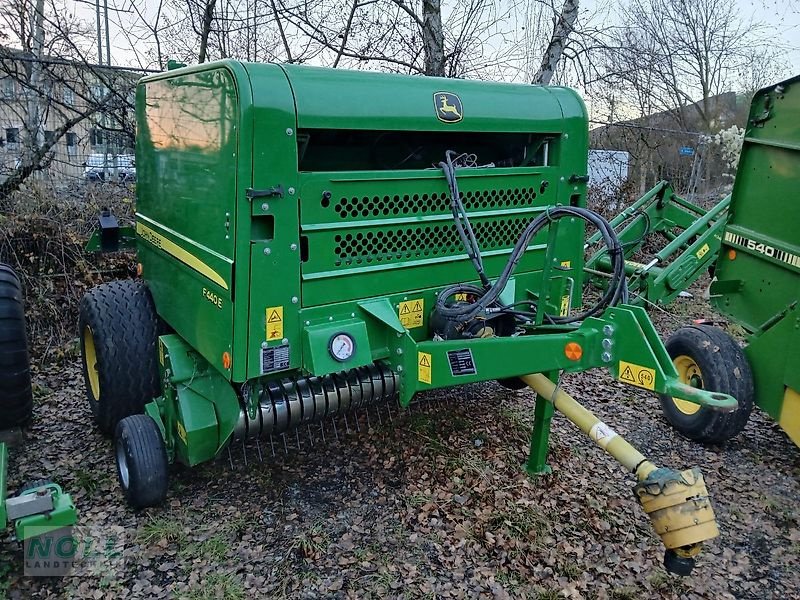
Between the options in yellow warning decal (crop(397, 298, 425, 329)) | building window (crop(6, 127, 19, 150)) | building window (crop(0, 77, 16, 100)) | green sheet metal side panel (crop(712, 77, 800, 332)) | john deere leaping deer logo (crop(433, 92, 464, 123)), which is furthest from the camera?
building window (crop(6, 127, 19, 150))

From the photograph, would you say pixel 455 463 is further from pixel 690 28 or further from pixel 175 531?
pixel 690 28

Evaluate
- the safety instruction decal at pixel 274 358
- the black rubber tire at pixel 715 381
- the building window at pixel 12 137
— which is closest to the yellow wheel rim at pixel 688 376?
the black rubber tire at pixel 715 381

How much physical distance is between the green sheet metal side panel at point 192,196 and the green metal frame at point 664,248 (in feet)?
11.3

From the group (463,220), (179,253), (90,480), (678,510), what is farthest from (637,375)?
(90,480)

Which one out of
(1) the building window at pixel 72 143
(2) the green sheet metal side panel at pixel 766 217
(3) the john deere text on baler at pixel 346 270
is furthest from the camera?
(1) the building window at pixel 72 143

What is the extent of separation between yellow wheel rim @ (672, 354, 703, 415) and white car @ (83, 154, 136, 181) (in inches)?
202

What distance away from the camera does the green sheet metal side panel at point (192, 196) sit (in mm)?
2701

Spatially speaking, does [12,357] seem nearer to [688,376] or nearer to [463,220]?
[463,220]

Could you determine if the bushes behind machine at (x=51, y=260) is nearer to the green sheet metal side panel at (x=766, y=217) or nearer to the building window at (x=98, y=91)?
the building window at (x=98, y=91)

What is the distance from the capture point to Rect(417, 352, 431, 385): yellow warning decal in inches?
110

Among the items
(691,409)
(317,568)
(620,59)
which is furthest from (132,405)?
(620,59)

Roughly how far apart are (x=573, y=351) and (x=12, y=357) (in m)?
2.94

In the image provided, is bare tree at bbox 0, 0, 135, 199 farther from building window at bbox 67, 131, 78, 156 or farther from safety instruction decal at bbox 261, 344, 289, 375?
safety instruction decal at bbox 261, 344, 289, 375

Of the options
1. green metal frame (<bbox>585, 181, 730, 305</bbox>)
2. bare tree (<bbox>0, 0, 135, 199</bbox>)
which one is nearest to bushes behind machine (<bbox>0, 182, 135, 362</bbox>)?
bare tree (<bbox>0, 0, 135, 199</bbox>)
